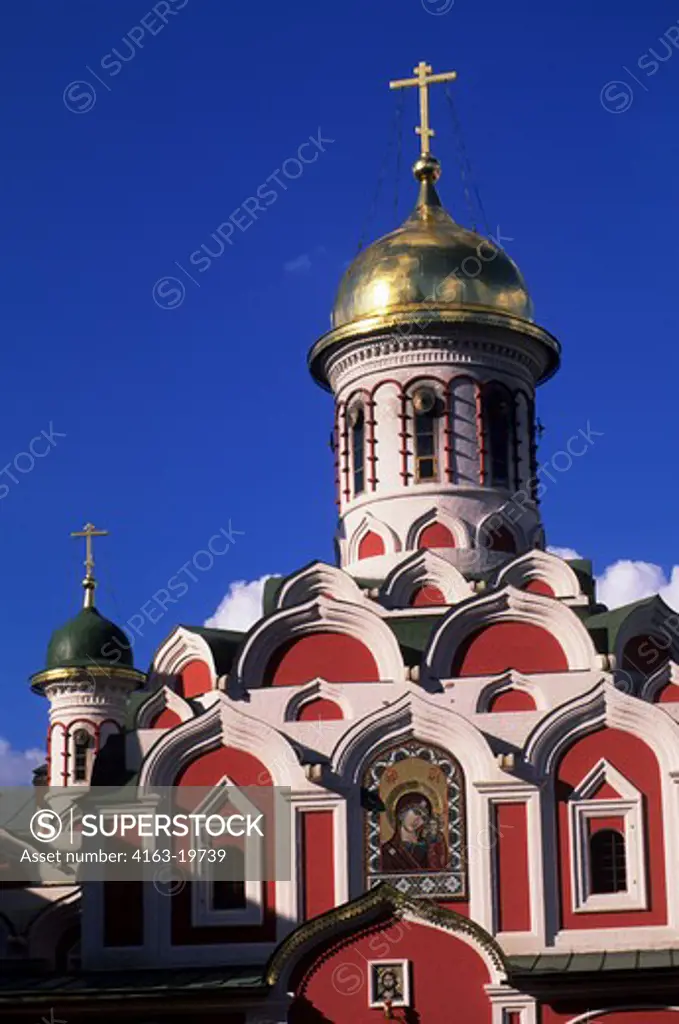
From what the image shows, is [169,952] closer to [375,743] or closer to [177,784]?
[177,784]

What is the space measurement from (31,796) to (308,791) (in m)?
11.8

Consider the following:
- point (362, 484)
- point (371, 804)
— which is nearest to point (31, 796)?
point (362, 484)

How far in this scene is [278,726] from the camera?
18422 mm

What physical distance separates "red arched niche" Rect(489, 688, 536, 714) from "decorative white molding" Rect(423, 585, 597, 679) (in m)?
0.54

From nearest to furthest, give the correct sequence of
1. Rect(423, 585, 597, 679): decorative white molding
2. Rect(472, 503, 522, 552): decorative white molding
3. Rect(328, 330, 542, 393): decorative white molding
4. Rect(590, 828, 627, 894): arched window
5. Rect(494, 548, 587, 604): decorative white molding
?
Rect(590, 828, 627, 894): arched window → Rect(423, 585, 597, 679): decorative white molding → Rect(494, 548, 587, 604): decorative white molding → Rect(472, 503, 522, 552): decorative white molding → Rect(328, 330, 542, 393): decorative white molding

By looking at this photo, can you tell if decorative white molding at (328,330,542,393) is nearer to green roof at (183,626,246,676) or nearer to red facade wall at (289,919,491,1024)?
green roof at (183,626,246,676)

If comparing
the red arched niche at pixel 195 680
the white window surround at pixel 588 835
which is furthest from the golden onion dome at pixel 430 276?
the white window surround at pixel 588 835

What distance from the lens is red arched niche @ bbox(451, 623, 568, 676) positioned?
18453 mm

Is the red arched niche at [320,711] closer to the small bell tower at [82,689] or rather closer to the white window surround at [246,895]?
the white window surround at [246,895]

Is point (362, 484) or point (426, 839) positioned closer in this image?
point (426, 839)

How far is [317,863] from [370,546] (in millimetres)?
4218

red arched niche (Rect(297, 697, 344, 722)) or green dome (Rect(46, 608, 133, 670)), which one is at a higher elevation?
green dome (Rect(46, 608, 133, 670))

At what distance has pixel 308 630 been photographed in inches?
744

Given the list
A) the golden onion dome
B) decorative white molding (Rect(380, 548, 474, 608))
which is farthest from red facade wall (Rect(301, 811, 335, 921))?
the golden onion dome
